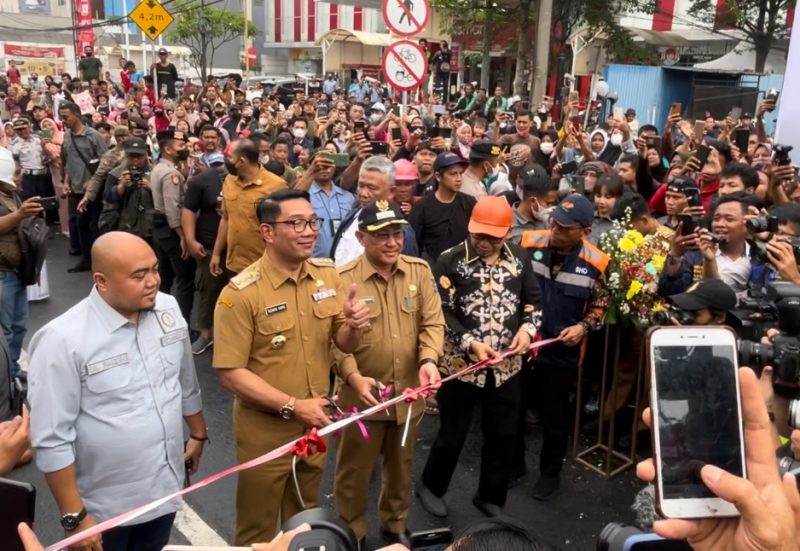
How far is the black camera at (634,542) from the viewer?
1.70m

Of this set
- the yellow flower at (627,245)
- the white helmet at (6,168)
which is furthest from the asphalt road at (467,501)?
the white helmet at (6,168)

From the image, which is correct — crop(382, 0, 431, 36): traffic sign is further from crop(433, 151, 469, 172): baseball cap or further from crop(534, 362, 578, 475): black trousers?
crop(534, 362, 578, 475): black trousers

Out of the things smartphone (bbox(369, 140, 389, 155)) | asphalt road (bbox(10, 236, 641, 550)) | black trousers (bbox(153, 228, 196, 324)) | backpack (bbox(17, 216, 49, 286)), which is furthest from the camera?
black trousers (bbox(153, 228, 196, 324))

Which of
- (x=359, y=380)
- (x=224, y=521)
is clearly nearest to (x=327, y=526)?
(x=359, y=380)

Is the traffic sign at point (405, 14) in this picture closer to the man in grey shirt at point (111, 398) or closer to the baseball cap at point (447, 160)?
the baseball cap at point (447, 160)

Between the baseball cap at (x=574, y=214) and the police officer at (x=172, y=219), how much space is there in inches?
161

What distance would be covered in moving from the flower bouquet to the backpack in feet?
13.8

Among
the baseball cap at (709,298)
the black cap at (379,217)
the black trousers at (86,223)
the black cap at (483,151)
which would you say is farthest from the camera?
the black trousers at (86,223)

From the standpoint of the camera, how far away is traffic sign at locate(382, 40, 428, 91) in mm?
7254

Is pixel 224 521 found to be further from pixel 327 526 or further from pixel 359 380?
pixel 327 526

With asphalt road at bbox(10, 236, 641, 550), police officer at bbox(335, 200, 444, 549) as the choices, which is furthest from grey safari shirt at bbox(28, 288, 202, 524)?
asphalt road at bbox(10, 236, 641, 550)

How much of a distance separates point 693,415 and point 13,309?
18.2ft

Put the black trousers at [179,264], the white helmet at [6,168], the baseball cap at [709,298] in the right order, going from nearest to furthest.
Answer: the baseball cap at [709,298], the white helmet at [6,168], the black trousers at [179,264]

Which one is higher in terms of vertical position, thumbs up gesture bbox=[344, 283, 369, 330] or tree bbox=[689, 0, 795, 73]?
tree bbox=[689, 0, 795, 73]
